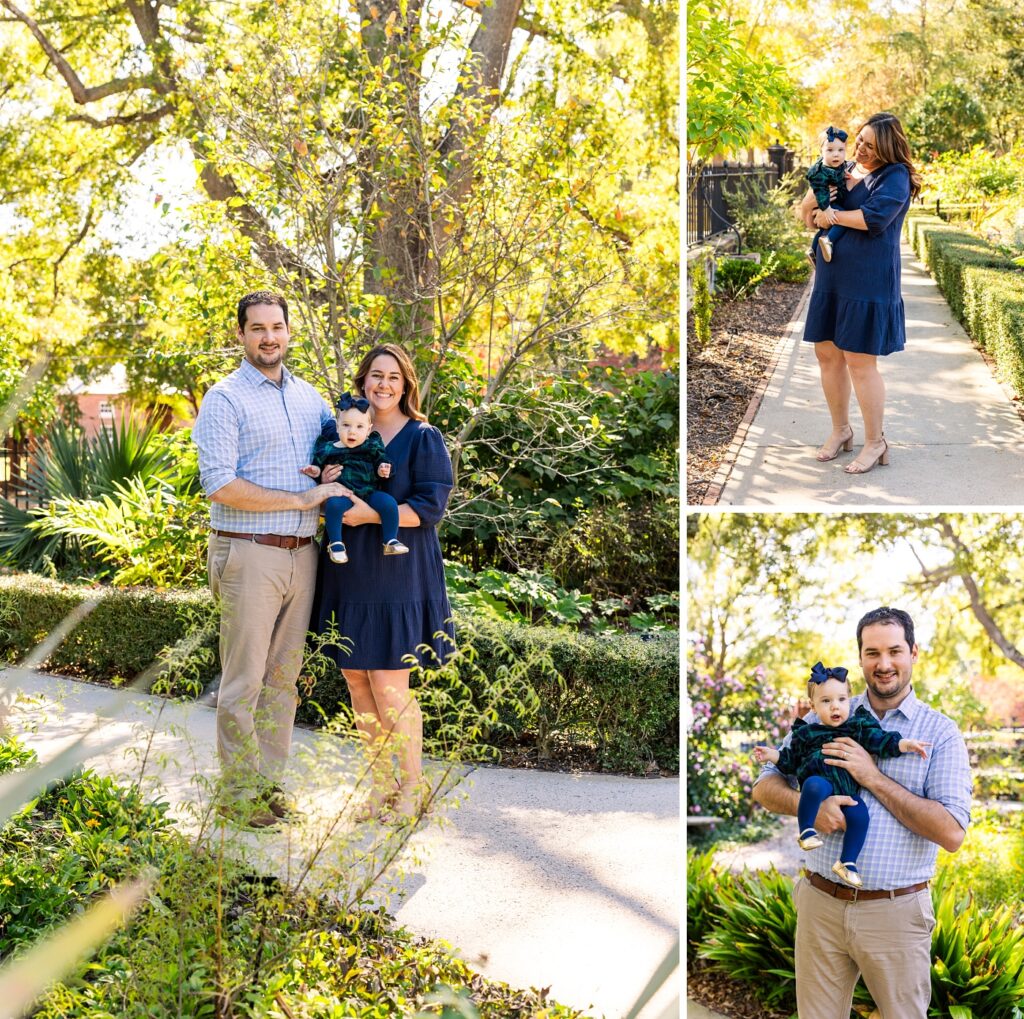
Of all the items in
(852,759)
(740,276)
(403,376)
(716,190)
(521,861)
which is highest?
(716,190)

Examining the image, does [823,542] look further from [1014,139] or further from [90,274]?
[90,274]

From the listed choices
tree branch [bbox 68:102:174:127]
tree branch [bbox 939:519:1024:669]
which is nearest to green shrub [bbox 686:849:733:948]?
tree branch [bbox 939:519:1024:669]

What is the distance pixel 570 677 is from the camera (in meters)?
5.58

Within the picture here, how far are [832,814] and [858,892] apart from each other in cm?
28

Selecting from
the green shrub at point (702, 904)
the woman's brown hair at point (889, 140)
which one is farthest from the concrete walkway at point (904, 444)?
the green shrub at point (702, 904)

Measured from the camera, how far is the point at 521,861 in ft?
13.6

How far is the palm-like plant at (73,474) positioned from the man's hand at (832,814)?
6.49 meters

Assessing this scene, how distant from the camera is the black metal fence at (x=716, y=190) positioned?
33.4 ft

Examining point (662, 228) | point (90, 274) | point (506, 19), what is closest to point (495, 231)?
point (506, 19)

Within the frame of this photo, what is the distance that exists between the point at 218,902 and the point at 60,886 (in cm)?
109

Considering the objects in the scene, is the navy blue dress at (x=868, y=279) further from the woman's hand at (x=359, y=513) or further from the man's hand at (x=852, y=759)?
the woman's hand at (x=359, y=513)

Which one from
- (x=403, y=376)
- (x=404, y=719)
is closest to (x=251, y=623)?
(x=404, y=719)

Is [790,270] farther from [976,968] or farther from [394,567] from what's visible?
[976,968]

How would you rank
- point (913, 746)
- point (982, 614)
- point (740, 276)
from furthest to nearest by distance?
point (740, 276) < point (982, 614) < point (913, 746)
